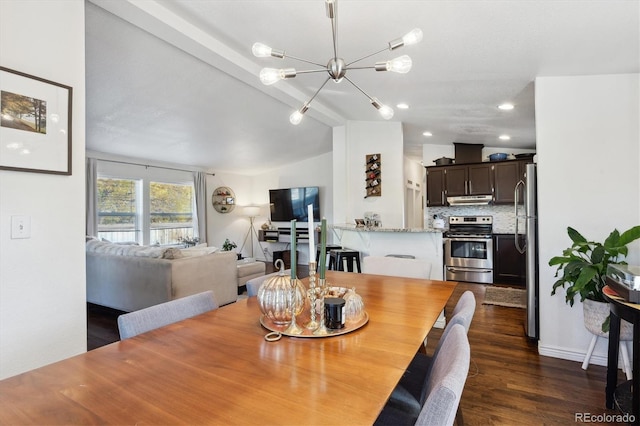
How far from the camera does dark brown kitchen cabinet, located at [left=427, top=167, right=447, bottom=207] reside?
19.0 feet

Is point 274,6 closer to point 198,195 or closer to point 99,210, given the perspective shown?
point 99,210

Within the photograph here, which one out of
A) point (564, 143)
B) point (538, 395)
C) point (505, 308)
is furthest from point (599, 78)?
point (505, 308)

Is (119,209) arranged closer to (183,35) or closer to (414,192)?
(183,35)

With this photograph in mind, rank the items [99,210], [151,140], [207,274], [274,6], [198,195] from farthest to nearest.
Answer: [198,195], [99,210], [151,140], [207,274], [274,6]

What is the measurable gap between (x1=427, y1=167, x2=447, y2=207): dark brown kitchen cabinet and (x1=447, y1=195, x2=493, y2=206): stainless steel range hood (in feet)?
0.46

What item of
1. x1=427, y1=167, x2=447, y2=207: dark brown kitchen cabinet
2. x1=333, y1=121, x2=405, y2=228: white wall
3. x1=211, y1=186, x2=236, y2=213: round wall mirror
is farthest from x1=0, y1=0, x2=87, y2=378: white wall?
x1=211, y1=186, x2=236, y2=213: round wall mirror

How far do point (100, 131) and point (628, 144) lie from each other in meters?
5.87

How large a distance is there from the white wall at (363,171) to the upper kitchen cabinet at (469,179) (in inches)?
53.2

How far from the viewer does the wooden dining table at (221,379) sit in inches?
28.1

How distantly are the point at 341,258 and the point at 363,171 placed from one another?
1670mm

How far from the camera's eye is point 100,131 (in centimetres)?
447

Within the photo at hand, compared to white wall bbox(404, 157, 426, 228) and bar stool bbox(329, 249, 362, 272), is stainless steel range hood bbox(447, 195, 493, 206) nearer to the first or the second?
white wall bbox(404, 157, 426, 228)

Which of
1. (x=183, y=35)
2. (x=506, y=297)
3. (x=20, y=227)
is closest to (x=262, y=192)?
(x=506, y=297)

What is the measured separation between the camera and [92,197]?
205 inches
